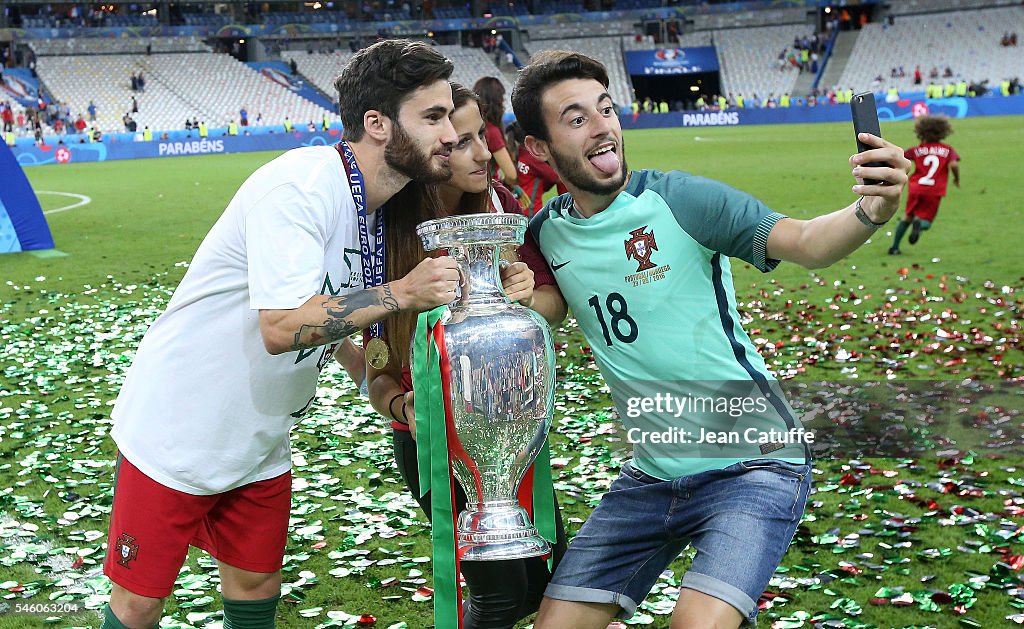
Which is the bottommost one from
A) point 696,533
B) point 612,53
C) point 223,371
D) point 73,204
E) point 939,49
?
point 73,204

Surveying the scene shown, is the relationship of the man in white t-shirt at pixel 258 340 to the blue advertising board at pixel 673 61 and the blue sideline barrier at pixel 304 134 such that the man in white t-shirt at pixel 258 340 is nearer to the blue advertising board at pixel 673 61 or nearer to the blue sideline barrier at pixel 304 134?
the blue sideline barrier at pixel 304 134

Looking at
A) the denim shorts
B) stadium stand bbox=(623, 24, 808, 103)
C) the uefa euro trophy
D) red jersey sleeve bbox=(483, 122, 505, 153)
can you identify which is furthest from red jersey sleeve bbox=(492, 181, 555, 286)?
stadium stand bbox=(623, 24, 808, 103)

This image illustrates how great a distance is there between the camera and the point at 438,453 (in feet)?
9.05

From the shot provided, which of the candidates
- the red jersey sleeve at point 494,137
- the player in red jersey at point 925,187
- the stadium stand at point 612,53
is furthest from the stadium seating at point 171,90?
the red jersey sleeve at point 494,137

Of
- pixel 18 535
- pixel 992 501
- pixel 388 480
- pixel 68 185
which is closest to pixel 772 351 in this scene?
pixel 992 501

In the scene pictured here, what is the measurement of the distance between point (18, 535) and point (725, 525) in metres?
4.28

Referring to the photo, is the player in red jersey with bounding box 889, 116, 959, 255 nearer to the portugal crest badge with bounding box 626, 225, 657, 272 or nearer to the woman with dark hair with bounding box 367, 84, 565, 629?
the woman with dark hair with bounding box 367, 84, 565, 629

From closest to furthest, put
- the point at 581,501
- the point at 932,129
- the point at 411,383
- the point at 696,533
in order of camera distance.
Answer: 1. the point at 696,533
2. the point at 411,383
3. the point at 581,501
4. the point at 932,129

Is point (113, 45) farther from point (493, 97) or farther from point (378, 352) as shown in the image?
point (378, 352)

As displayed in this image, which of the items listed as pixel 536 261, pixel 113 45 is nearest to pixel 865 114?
pixel 536 261

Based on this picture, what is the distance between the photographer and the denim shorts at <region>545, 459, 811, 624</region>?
293 cm

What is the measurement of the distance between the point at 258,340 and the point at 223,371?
0.51ft

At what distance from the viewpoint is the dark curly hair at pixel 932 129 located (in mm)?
14685

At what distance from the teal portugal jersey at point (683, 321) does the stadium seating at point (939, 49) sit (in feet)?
197
